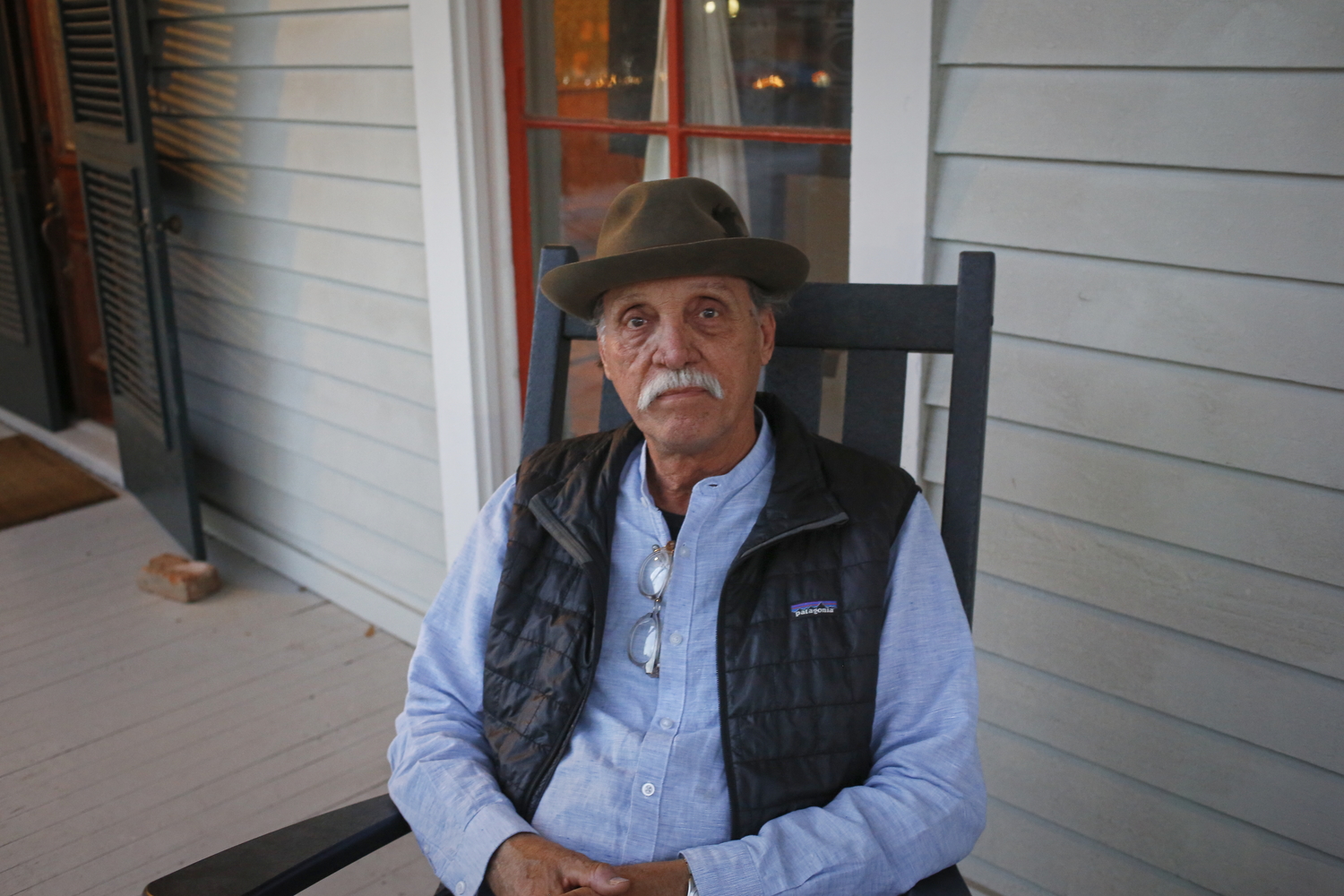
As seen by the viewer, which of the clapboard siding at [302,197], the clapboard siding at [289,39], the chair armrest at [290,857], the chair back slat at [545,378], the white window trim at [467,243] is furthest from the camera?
the clapboard siding at [302,197]

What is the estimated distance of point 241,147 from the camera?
3.31 metres

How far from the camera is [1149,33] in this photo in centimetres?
153

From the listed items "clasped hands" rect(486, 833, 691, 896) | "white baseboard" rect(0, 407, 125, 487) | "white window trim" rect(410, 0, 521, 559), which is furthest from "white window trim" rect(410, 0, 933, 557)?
"white baseboard" rect(0, 407, 125, 487)

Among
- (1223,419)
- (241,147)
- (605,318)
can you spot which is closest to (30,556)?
(241,147)

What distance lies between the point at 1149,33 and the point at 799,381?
2.12 ft

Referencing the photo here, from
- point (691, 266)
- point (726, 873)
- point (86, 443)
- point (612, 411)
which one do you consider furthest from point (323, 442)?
point (726, 873)

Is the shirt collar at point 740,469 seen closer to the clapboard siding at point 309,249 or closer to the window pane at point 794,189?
the window pane at point 794,189

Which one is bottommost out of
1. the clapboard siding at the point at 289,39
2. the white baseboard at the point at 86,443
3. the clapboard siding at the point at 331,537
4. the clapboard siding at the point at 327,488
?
the white baseboard at the point at 86,443

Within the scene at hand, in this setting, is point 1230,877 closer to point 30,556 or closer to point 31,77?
point 30,556

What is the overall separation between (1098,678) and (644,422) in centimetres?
86

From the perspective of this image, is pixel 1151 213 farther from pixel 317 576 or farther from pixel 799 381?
pixel 317 576

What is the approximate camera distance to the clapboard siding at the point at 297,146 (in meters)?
2.79

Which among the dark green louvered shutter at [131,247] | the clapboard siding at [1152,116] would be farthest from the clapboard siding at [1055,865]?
the dark green louvered shutter at [131,247]

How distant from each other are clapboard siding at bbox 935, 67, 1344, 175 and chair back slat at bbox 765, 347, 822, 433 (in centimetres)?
40
